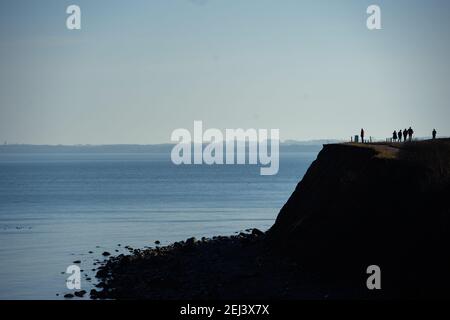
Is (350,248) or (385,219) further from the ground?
(385,219)

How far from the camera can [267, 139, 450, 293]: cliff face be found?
44875 millimetres

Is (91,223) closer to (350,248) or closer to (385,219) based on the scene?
(350,248)

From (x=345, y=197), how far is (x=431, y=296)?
1118 cm

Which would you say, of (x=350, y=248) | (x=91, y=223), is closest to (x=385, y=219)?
(x=350, y=248)

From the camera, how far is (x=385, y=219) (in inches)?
1877

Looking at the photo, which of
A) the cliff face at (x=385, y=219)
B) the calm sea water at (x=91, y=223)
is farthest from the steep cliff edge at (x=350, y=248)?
the calm sea water at (x=91, y=223)

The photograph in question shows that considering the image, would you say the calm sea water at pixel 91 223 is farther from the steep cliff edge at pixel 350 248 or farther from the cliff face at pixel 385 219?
the cliff face at pixel 385 219

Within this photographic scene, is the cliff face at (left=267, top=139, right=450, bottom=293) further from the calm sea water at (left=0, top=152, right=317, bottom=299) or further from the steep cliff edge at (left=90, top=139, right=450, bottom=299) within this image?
the calm sea water at (left=0, top=152, right=317, bottom=299)

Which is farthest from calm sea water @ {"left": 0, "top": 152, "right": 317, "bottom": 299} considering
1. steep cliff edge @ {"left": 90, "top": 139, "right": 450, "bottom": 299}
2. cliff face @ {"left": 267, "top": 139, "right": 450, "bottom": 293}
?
cliff face @ {"left": 267, "top": 139, "right": 450, "bottom": 293}

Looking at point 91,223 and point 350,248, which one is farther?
point 91,223

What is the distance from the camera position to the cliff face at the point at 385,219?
44.9m

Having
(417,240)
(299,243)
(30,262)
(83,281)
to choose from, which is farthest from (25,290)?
(417,240)

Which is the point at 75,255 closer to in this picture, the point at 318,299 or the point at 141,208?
the point at 318,299

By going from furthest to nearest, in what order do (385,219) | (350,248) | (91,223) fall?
(91,223) < (350,248) < (385,219)
